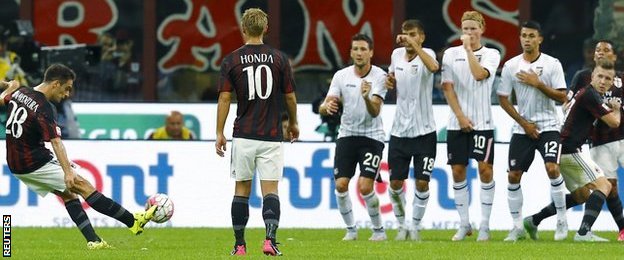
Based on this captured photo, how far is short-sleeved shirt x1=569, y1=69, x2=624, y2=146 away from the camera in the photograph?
18297mm

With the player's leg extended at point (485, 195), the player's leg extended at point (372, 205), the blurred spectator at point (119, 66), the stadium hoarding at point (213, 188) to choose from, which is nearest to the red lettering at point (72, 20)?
the blurred spectator at point (119, 66)

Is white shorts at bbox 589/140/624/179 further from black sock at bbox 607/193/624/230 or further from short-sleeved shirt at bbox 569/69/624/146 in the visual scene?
black sock at bbox 607/193/624/230

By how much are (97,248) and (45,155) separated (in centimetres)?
100

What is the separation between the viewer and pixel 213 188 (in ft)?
71.2

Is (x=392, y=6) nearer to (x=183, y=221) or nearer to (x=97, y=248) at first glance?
(x=183, y=221)

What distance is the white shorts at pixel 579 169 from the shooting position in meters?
18.0

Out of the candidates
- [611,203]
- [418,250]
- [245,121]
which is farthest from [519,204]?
[245,121]

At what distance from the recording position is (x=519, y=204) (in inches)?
727

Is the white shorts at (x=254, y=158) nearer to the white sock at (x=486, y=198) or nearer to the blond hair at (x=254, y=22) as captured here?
the blond hair at (x=254, y=22)

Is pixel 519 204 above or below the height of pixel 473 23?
below

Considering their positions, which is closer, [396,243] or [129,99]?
[396,243]

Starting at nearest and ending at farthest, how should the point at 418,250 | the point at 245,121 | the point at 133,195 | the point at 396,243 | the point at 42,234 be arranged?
the point at 245,121 → the point at 418,250 → the point at 396,243 → the point at 42,234 → the point at 133,195

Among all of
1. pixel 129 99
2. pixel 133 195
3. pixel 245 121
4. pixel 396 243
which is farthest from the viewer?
pixel 129 99

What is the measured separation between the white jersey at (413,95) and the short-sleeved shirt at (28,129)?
12.3 feet
